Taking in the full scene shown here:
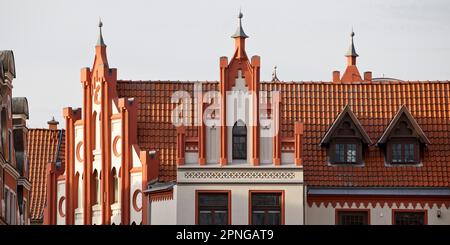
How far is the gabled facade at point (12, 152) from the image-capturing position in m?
69.1

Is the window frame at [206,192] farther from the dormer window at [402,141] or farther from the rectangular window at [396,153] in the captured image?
the rectangular window at [396,153]

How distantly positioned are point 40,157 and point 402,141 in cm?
2130

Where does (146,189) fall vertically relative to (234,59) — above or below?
below

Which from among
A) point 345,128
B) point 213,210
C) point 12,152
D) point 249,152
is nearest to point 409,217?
point 345,128

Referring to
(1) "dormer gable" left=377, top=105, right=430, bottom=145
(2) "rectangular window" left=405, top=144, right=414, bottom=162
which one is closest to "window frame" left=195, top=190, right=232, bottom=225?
(1) "dormer gable" left=377, top=105, right=430, bottom=145

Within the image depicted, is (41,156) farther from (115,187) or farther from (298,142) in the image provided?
(298,142)

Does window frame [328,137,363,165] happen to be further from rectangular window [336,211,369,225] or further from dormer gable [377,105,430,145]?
rectangular window [336,211,369,225]
